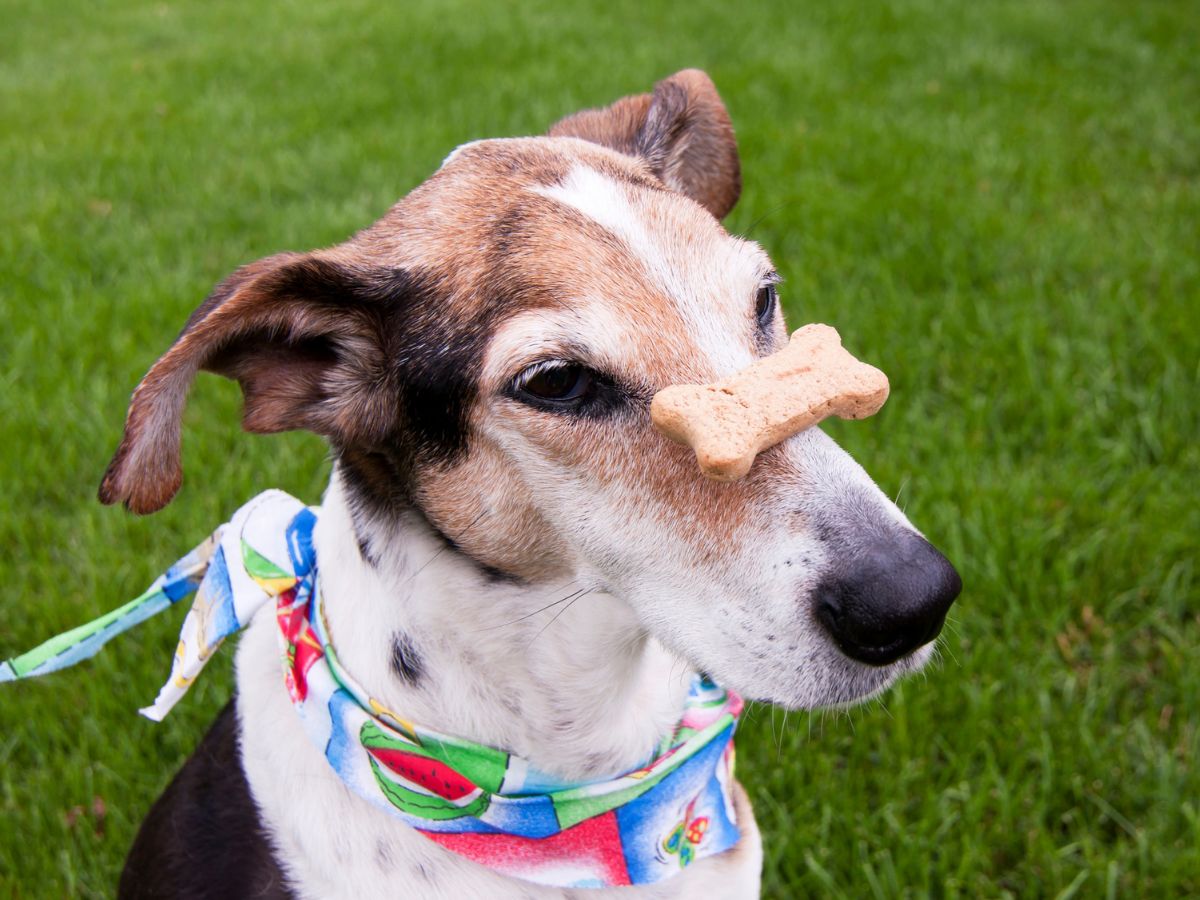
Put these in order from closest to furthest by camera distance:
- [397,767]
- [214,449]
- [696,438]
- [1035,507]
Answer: [696,438] < [397,767] < [1035,507] < [214,449]

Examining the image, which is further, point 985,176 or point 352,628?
point 985,176

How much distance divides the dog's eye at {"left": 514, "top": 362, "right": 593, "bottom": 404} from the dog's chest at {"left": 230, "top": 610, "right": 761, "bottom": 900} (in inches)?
38.4

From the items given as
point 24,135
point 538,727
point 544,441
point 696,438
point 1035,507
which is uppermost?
point 696,438

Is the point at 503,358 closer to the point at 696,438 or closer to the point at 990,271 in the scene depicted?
the point at 696,438

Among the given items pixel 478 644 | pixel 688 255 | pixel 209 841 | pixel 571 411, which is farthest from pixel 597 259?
pixel 209 841

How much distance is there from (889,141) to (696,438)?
5969 mm

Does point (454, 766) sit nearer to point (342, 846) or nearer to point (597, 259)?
point (342, 846)

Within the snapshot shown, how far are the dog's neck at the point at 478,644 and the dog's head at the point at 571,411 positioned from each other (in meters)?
0.07

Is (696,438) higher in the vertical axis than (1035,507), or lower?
higher

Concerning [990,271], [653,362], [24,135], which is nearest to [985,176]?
[990,271]

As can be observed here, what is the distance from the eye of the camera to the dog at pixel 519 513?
2.01 metres

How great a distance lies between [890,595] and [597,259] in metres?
0.87

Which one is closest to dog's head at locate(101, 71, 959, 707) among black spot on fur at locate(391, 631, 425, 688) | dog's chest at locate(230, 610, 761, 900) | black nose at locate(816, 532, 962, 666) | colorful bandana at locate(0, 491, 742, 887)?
black nose at locate(816, 532, 962, 666)

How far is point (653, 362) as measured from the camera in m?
2.12
